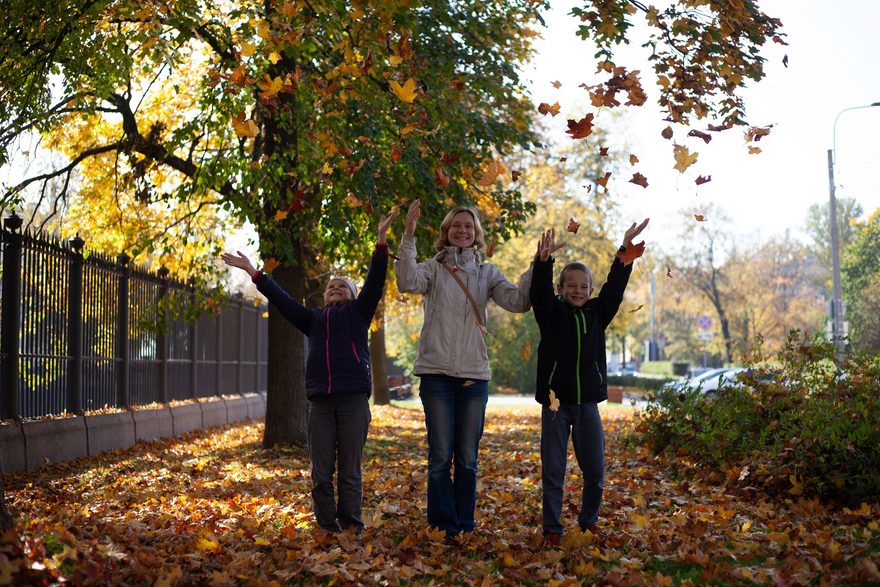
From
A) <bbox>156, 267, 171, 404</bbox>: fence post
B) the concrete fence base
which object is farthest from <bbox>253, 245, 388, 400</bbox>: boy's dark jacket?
<bbox>156, 267, 171, 404</bbox>: fence post

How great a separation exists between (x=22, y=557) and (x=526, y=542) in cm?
313

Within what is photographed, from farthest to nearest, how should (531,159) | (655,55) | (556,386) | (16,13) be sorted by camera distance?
(531,159) → (16,13) → (655,55) → (556,386)

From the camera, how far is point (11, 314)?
10828mm

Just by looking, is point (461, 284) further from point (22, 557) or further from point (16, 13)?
point (16, 13)

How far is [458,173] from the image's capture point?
12164 millimetres

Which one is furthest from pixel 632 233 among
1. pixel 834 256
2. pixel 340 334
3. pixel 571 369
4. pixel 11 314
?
pixel 834 256

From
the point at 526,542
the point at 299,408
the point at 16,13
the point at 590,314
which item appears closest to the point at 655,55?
the point at 590,314

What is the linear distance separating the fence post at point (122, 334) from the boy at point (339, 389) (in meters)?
8.61

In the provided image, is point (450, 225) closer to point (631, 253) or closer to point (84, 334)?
point (631, 253)

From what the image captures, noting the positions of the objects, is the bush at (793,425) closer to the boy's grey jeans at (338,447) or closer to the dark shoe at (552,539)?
the dark shoe at (552,539)

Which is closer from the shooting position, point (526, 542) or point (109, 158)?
point (526, 542)

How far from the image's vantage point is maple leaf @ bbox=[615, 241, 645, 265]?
6164mm

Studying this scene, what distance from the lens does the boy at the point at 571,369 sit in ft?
20.5

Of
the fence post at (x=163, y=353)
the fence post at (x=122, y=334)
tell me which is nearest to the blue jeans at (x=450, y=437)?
the fence post at (x=122, y=334)
